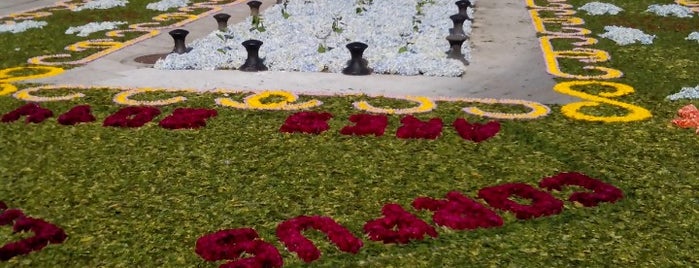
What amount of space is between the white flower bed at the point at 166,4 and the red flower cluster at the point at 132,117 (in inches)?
351

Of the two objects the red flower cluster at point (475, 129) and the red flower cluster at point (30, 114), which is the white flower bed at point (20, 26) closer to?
the red flower cluster at point (30, 114)

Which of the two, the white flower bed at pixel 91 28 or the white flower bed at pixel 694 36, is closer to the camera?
the white flower bed at pixel 694 36

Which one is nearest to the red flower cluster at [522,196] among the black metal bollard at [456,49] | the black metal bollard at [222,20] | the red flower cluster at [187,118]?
the red flower cluster at [187,118]

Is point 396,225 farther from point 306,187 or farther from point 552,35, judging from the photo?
point 552,35

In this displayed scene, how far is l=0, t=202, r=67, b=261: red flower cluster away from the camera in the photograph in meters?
4.25

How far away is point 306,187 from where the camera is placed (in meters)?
5.32

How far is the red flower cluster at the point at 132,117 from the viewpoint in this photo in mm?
6922

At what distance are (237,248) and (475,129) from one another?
10.2ft

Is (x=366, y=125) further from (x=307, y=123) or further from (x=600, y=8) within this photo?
(x=600, y=8)

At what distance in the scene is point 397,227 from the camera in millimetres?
4645

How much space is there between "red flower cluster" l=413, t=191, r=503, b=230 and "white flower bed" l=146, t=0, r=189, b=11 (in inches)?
481

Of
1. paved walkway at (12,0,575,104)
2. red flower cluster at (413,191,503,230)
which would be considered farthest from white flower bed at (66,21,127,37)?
red flower cluster at (413,191,503,230)

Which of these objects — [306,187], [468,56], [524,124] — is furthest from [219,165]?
[468,56]

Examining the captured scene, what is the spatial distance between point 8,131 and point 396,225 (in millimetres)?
4146
